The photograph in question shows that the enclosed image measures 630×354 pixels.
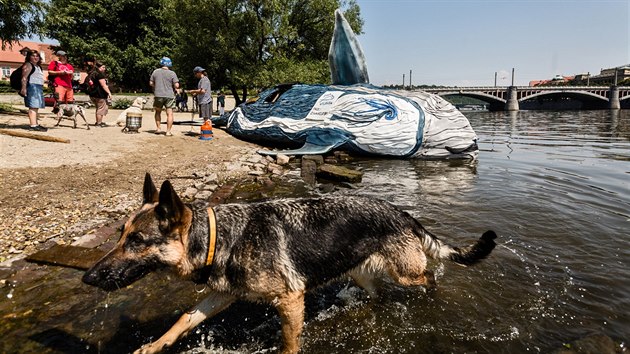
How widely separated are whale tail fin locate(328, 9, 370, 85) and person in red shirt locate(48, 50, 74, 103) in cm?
1235

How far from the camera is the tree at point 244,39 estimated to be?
29.1 meters

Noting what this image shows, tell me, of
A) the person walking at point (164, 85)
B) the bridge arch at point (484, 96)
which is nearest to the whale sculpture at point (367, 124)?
the person walking at point (164, 85)

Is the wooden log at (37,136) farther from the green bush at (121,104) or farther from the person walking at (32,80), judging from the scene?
the green bush at (121,104)

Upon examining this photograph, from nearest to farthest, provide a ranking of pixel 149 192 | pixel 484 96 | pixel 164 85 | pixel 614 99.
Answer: pixel 149 192 < pixel 164 85 < pixel 614 99 < pixel 484 96

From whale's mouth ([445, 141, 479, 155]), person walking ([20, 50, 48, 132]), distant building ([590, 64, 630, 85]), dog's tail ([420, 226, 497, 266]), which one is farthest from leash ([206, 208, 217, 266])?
distant building ([590, 64, 630, 85])

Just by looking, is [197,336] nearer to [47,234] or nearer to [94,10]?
[47,234]

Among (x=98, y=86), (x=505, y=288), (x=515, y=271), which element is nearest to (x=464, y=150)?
(x=515, y=271)

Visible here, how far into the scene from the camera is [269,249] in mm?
3512

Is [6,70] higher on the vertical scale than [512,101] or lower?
higher

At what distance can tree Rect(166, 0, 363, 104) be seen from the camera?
29.1 metres

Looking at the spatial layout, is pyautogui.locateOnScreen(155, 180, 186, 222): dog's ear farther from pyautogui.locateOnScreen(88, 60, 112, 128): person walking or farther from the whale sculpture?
pyautogui.locateOnScreen(88, 60, 112, 128): person walking

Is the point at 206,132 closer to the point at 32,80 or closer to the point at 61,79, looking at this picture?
the point at 32,80

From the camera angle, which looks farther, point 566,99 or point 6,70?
point 566,99

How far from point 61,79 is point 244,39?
17.8 meters
